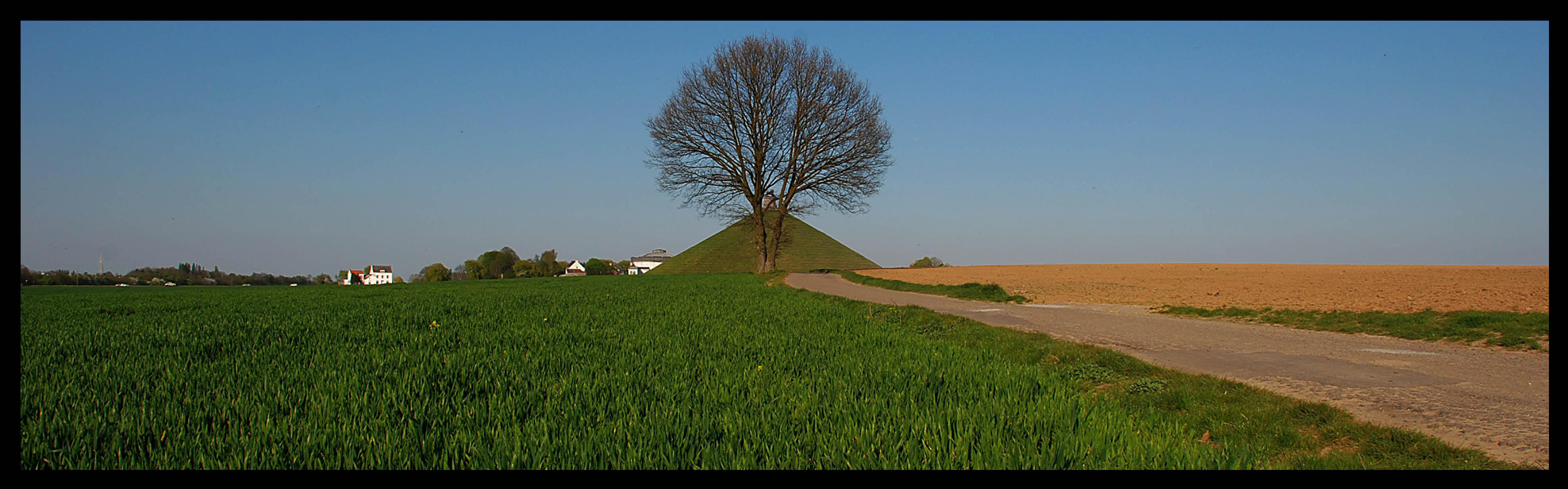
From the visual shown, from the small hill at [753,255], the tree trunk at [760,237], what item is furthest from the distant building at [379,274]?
the tree trunk at [760,237]

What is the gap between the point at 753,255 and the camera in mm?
81062

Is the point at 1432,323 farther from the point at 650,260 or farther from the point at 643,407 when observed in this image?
the point at 650,260

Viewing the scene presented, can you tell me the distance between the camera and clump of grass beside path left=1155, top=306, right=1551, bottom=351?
819 centimetres

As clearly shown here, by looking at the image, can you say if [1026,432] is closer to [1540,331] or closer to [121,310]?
[1540,331]

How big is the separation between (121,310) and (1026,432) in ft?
55.8

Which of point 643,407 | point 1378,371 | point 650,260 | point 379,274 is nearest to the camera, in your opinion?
point 643,407

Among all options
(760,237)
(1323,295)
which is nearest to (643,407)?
(1323,295)

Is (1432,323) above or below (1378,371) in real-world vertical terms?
above

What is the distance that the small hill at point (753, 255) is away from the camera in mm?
76125

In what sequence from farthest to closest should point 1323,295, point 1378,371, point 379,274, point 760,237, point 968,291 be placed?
1. point 379,274
2. point 760,237
3. point 968,291
4. point 1323,295
5. point 1378,371

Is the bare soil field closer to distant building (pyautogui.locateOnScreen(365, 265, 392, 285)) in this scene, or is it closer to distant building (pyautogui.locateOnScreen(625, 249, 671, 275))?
distant building (pyautogui.locateOnScreen(365, 265, 392, 285))

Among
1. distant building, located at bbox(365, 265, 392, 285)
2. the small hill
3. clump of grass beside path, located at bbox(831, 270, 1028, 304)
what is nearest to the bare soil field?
clump of grass beside path, located at bbox(831, 270, 1028, 304)

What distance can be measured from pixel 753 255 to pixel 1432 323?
72.6 m
